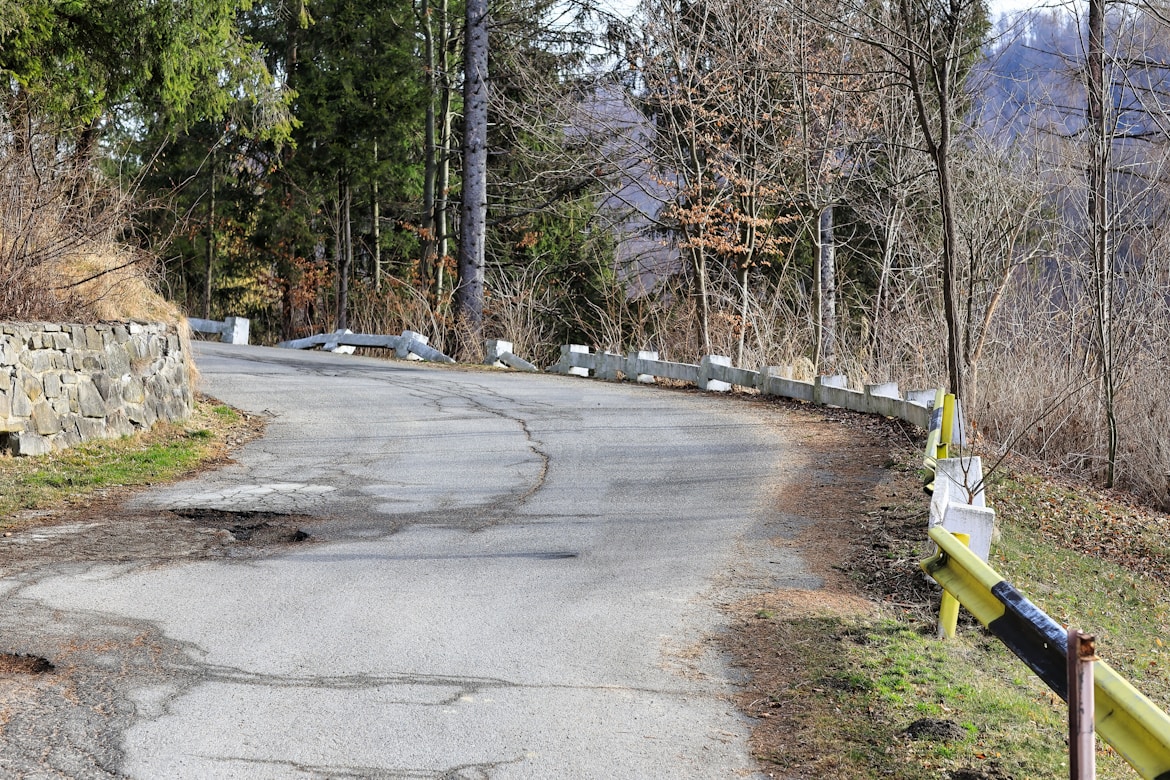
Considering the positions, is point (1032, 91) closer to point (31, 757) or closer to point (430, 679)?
point (430, 679)

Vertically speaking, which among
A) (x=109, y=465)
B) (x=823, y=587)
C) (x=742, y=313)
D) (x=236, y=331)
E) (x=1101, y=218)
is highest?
(x=1101, y=218)

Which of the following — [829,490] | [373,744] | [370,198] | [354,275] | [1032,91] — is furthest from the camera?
[354,275]

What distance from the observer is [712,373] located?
59.7 feet

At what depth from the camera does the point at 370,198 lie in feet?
119

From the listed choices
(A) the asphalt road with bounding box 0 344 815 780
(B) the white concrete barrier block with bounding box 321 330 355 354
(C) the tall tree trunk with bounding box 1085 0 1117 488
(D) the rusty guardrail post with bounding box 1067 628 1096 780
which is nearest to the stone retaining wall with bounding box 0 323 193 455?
(A) the asphalt road with bounding box 0 344 815 780

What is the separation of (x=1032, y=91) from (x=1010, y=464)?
A: 10.1m

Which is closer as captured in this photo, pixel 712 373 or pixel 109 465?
pixel 109 465

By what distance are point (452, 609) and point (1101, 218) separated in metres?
13.1

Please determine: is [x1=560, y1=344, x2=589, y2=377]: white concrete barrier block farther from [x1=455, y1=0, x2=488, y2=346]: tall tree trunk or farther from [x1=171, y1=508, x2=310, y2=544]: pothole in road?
[x1=171, y1=508, x2=310, y2=544]: pothole in road

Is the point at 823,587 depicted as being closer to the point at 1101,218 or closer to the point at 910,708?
the point at 910,708

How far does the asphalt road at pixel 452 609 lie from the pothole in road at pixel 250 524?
178 millimetres

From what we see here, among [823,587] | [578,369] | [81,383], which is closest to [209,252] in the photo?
[578,369]

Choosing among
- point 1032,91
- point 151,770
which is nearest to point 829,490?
point 151,770

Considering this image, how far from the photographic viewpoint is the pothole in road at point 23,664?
18.2ft
